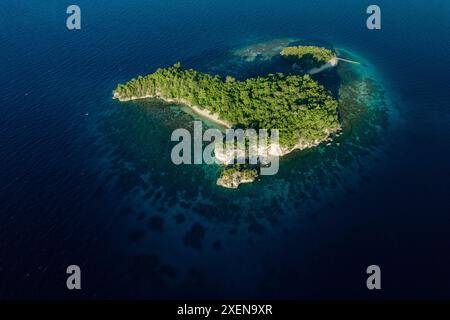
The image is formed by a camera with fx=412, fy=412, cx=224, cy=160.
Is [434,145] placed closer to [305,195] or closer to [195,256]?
[305,195]

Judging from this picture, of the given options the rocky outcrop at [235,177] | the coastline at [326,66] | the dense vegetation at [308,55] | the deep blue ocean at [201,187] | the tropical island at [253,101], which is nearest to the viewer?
the deep blue ocean at [201,187]

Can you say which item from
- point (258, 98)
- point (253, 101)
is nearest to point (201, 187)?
point (253, 101)

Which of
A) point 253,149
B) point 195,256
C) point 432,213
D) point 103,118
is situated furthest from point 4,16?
point 432,213

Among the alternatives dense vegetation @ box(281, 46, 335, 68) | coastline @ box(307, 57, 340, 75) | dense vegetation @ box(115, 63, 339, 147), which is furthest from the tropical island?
dense vegetation @ box(281, 46, 335, 68)

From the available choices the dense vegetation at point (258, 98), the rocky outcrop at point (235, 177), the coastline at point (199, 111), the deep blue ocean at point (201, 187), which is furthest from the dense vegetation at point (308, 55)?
the rocky outcrop at point (235, 177)

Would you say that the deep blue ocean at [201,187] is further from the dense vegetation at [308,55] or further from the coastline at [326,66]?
the dense vegetation at [308,55]

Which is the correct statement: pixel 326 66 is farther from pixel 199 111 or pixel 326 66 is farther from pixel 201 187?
pixel 201 187

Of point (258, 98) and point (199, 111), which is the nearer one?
point (258, 98)

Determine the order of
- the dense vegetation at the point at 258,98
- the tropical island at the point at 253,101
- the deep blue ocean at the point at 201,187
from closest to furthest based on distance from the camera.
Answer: the deep blue ocean at the point at 201,187 < the tropical island at the point at 253,101 < the dense vegetation at the point at 258,98
